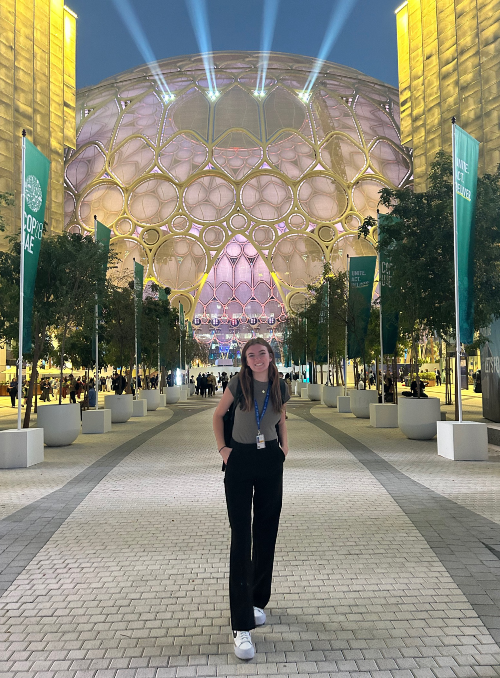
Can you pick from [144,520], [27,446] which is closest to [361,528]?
[144,520]

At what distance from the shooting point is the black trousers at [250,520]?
3908 millimetres

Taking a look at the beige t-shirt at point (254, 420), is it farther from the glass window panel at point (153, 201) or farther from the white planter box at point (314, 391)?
the glass window panel at point (153, 201)

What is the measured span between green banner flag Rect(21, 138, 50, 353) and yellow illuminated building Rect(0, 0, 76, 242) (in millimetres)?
31937

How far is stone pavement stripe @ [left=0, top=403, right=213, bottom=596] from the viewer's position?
5703 mm

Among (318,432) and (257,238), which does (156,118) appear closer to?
(257,238)

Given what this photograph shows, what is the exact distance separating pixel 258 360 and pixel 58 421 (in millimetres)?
11474

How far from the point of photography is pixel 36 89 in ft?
158

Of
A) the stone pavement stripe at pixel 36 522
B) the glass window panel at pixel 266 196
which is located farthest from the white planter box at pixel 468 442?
the glass window panel at pixel 266 196

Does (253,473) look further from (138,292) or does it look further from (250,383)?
(138,292)

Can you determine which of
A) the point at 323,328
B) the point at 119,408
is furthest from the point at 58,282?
the point at 323,328

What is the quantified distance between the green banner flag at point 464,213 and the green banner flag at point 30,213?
729cm

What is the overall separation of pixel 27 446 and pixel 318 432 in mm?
8356

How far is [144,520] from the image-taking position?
24.1 ft

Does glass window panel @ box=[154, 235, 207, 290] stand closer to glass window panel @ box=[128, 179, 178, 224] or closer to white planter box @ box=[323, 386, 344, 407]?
glass window panel @ box=[128, 179, 178, 224]
